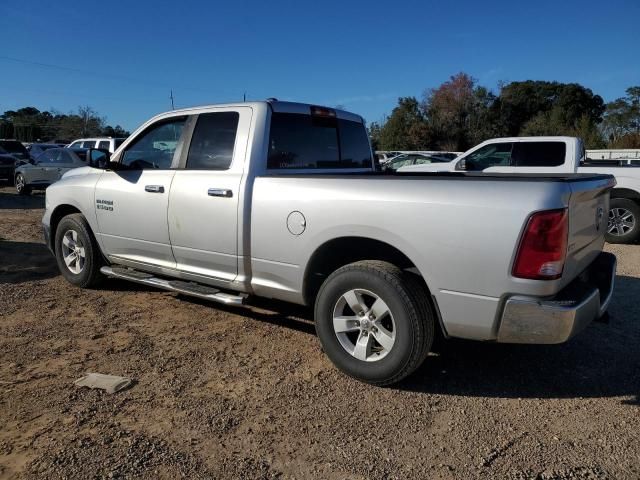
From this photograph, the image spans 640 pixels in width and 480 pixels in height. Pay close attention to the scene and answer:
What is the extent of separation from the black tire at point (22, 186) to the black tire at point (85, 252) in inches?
476

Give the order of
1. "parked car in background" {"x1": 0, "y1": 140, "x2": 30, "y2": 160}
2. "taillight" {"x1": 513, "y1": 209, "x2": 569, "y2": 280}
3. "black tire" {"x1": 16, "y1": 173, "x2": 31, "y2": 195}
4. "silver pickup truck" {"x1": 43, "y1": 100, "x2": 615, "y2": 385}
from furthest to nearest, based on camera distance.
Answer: "parked car in background" {"x1": 0, "y1": 140, "x2": 30, "y2": 160}
"black tire" {"x1": 16, "y1": 173, "x2": 31, "y2": 195}
"silver pickup truck" {"x1": 43, "y1": 100, "x2": 615, "y2": 385}
"taillight" {"x1": 513, "y1": 209, "x2": 569, "y2": 280}

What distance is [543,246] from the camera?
2902mm

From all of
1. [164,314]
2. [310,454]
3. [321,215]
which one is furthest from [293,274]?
[164,314]

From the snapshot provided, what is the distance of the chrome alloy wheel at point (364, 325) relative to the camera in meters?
3.49

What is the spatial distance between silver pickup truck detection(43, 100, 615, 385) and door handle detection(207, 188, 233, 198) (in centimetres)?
2

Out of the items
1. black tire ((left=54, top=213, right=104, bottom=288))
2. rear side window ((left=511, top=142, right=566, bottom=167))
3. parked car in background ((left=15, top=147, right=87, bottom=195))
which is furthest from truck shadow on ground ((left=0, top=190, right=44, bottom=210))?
rear side window ((left=511, top=142, right=566, bottom=167))

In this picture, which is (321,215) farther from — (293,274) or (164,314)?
(164,314)

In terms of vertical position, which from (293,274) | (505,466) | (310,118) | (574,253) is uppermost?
(310,118)

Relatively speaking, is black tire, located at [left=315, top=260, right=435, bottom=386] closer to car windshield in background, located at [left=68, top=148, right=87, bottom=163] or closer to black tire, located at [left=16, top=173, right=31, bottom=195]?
car windshield in background, located at [left=68, top=148, right=87, bottom=163]

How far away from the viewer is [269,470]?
2.68m

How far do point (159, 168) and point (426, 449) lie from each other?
3372 millimetres

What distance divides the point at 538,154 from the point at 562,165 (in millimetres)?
549

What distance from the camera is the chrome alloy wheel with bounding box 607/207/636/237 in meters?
9.03

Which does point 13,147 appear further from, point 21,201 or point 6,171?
point 21,201
